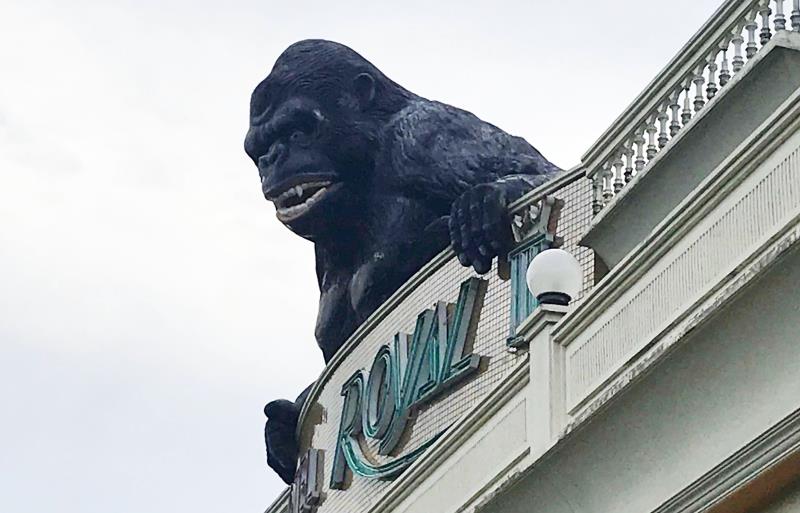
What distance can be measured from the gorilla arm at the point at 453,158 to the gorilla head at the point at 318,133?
1.27 ft

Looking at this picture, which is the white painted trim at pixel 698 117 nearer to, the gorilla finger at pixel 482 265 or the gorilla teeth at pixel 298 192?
the gorilla finger at pixel 482 265

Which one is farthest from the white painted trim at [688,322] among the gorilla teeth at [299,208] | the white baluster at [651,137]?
the gorilla teeth at [299,208]

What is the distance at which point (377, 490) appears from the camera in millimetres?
19641

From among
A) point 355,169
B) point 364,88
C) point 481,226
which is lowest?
point 481,226

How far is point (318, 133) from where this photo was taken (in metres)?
22.2

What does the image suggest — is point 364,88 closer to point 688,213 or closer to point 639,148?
point 639,148

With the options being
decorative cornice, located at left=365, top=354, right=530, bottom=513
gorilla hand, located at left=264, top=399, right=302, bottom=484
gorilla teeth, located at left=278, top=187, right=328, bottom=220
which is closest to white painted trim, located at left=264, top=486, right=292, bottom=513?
gorilla hand, located at left=264, top=399, right=302, bottom=484

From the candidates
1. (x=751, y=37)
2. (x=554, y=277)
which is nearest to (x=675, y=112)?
(x=751, y=37)

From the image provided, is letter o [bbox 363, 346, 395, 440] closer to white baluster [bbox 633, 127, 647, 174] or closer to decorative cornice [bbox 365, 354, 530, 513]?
decorative cornice [bbox 365, 354, 530, 513]

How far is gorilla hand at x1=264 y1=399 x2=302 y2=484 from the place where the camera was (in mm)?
23141

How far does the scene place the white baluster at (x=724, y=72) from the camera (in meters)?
15.8

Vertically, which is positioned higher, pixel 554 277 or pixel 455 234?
pixel 455 234

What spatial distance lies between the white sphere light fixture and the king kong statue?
20.6 ft

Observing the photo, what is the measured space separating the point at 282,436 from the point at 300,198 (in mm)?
2668
